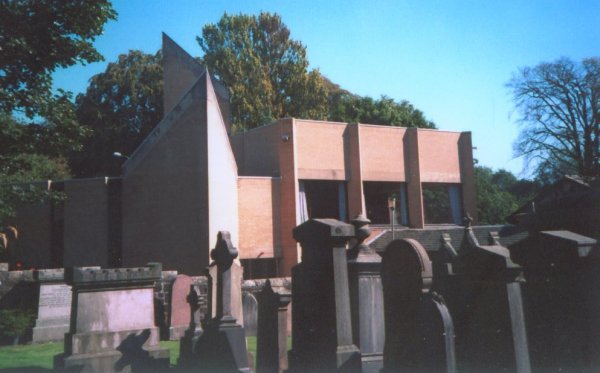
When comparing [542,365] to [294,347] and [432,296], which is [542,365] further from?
[294,347]

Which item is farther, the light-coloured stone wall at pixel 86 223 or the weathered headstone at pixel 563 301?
the light-coloured stone wall at pixel 86 223

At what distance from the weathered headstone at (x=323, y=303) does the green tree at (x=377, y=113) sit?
29105 mm

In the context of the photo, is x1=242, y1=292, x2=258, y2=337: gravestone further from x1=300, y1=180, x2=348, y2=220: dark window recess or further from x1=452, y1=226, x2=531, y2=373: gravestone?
x1=300, y1=180, x2=348, y2=220: dark window recess

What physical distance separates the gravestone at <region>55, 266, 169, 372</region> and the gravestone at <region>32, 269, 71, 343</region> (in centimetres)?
564

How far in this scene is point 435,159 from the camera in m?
26.4

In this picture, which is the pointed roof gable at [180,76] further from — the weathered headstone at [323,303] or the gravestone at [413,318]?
the gravestone at [413,318]

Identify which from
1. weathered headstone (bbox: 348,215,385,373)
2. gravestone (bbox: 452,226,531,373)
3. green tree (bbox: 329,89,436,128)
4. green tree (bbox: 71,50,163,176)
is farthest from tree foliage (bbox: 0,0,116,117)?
green tree (bbox: 329,89,436,128)

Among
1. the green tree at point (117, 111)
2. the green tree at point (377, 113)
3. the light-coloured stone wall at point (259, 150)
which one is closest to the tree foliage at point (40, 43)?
the light-coloured stone wall at point (259, 150)

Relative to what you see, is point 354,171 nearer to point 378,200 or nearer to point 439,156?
point 439,156

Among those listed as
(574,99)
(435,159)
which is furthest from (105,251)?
(574,99)

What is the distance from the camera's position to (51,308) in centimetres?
1415

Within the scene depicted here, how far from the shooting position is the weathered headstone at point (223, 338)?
307 inches

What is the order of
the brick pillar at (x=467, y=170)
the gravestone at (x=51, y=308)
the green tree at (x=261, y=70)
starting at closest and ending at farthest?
1. the gravestone at (x=51, y=308)
2. the brick pillar at (x=467, y=170)
3. the green tree at (x=261, y=70)

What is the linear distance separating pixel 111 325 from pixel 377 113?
29.2 meters
